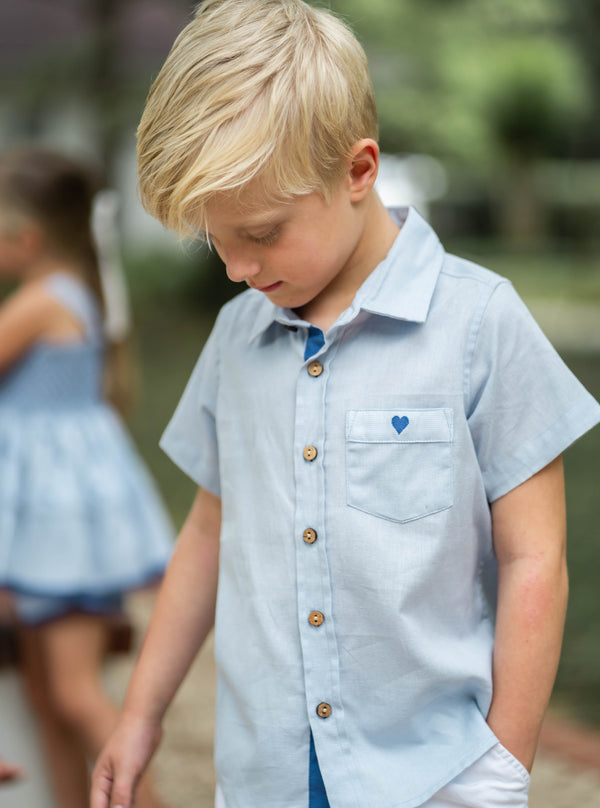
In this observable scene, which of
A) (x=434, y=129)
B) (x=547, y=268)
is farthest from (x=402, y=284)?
(x=434, y=129)

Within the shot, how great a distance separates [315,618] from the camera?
129cm

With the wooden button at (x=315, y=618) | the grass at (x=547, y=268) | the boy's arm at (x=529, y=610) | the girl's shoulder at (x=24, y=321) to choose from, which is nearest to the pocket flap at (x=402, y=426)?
the boy's arm at (x=529, y=610)

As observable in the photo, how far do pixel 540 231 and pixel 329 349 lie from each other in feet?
34.3

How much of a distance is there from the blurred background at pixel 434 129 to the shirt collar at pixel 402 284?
192 inches

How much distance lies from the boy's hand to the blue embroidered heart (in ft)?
2.03

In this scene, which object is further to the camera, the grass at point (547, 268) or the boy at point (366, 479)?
the grass at point (547, 268)

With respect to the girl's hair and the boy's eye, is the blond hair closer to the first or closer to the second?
the boy's eye

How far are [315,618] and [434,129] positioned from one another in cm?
1194

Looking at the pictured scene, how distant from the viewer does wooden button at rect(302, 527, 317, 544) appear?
1.29 m

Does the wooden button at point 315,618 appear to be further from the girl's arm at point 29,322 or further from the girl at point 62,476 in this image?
the girl's arm at point 29,322

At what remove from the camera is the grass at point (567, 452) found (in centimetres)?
379

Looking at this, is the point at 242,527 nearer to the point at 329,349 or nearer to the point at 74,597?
the point at 329,349

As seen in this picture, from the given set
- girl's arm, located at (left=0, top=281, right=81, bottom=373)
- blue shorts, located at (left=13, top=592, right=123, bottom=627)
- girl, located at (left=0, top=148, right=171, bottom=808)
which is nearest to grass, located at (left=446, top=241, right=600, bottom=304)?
girl, located at (left=0, top=148, right=171, bottom=808)

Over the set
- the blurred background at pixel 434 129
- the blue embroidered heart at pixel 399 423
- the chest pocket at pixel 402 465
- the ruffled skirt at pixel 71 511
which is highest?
the blurred background at pixel 434 129
